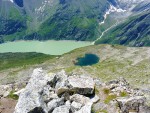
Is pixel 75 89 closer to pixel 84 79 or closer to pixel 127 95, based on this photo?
pixel 84 79

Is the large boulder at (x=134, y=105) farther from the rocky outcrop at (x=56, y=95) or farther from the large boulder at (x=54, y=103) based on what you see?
the large boulder at (x=54, y=103)

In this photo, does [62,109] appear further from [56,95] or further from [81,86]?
[81,86]

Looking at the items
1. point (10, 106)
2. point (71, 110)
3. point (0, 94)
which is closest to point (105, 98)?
point (71, 110)

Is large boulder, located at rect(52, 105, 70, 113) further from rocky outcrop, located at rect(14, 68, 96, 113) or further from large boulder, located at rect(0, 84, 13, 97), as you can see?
large boulder, located at rect(0, 84, 13, 97)

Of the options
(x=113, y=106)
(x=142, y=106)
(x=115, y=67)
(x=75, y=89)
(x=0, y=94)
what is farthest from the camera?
(x=115, y=67)

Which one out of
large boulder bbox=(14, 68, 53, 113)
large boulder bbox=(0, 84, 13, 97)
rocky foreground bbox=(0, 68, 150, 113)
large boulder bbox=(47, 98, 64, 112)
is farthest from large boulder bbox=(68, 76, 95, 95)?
large boulder bbox=(0, 84, 13, 97)

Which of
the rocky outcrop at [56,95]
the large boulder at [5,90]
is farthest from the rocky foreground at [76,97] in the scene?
the large boulder at [5,90]

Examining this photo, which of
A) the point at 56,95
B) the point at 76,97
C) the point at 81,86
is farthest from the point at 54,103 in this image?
the point at 81,86

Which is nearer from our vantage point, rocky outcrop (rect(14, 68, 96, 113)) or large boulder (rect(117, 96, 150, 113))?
rocky outcrop (rect(14, 68, 96, 113))
